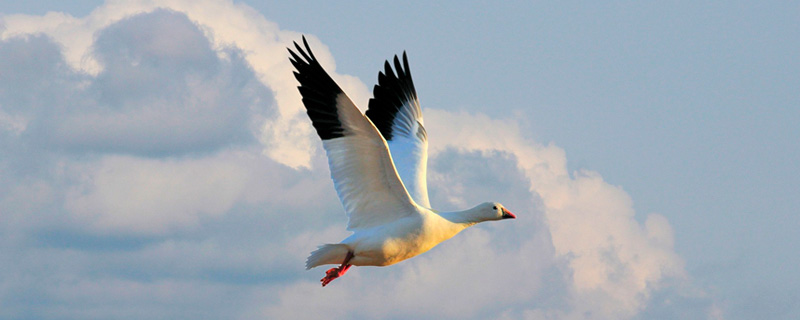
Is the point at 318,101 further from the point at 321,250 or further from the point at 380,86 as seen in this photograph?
the point at 380,86

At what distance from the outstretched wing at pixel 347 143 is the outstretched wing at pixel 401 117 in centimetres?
370

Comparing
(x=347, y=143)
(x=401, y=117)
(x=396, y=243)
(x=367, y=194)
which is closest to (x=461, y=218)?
(x=396, y=243)

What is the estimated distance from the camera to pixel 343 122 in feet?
63.6

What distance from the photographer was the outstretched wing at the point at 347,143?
63.2ft

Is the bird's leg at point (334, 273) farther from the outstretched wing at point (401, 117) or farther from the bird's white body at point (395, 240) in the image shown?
the outstretched wing at point (401, 117)

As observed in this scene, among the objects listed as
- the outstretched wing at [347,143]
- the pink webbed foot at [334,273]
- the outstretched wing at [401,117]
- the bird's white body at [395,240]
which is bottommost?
the pink webbed foot at [334,273]

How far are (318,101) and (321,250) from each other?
307 centimetres

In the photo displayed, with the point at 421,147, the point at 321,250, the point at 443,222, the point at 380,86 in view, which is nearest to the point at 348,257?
the point at 321,250

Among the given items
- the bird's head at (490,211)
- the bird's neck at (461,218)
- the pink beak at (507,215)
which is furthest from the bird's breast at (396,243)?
the pink beak at (507,215)

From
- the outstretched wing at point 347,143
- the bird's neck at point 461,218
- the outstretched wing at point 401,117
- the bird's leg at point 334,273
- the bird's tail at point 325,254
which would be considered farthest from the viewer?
the outstretched wing at point 401,117

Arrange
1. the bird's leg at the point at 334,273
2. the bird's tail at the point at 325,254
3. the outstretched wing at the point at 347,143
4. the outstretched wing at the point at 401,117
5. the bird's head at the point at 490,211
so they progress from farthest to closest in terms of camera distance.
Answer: the outstretched wing at the point at 401,117, the bird's head at the point at 490,211, the bird's leg at the point at 334,273, the bird's tail at the point at 325,254, the outstretched wing at the point at 347,143

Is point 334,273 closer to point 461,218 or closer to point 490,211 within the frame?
point 461,218

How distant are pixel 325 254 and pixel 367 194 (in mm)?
1438

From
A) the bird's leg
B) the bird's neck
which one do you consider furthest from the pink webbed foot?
the bird's neck
